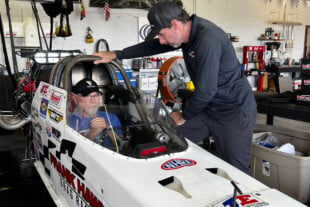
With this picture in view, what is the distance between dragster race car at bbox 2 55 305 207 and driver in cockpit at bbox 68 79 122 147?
0.03 meters

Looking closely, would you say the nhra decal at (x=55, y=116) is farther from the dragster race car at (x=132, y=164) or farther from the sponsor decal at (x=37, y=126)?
the sponsor decal at (x=37, y=126)

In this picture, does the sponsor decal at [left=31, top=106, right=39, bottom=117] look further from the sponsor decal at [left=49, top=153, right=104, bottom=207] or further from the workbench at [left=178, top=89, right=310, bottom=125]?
the workbench at [left=178, top=89, right=310, bottom=125]

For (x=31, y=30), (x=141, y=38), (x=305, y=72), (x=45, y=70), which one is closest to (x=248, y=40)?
(x=141, y=38)

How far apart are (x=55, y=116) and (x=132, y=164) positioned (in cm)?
76

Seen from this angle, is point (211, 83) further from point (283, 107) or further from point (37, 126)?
point (37, 126)

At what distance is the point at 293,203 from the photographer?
1229 mm

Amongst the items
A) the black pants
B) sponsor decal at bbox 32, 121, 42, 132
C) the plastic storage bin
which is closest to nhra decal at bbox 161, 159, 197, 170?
the black pants

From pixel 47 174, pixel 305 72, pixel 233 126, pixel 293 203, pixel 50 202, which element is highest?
pixel 305 72

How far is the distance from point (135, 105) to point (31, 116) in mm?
1065

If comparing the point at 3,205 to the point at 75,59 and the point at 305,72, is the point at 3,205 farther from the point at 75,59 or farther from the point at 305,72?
the point at 305,72

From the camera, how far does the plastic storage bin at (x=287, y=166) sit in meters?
2.24

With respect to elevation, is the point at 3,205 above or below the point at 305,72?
below

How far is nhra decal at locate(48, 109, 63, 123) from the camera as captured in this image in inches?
75.6

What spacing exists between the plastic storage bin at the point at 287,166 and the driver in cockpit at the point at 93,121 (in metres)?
1.32
